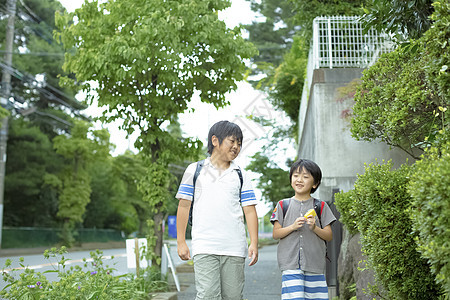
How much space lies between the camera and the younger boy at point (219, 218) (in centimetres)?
359

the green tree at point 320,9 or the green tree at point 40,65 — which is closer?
the green tree at point 320,9

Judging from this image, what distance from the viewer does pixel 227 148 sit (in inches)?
150

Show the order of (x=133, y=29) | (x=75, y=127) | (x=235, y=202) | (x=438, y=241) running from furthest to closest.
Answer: (x=75, y=127) < (x=133, y=29) < (x=235, y=202) < (x=438, y=241)

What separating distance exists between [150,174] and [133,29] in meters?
2.25

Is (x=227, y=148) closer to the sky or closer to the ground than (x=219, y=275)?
closer to the sky

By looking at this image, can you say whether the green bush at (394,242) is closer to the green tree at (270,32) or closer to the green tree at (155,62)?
the green tree at (155,62)

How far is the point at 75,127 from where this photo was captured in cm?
2755

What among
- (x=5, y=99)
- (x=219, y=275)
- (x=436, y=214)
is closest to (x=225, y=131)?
(x=219, y=275)

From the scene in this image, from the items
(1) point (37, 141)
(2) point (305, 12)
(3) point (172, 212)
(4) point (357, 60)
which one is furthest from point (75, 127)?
(3) point (172, 212)

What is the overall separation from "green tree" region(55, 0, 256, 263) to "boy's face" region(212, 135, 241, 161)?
362 centimetres

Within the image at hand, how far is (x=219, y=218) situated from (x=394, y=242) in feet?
4.17

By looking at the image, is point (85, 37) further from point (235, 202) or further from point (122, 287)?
point (235, 202)

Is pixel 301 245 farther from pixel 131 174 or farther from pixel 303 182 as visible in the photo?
pixel 131 174

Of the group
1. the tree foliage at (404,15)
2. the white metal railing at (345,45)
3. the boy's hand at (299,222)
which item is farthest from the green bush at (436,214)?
the white metal railing at (345,45)
